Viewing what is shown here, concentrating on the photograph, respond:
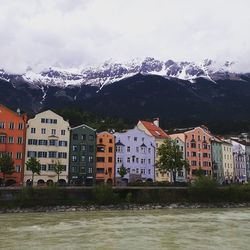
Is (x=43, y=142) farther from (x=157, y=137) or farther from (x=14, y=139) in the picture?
(x=157, y=137)

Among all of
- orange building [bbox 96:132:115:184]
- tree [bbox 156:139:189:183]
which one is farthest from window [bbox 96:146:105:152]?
tree [bbox 156:139:189:183]

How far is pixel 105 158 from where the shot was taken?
103562 mm

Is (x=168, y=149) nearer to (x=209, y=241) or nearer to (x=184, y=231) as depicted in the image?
(x=184, y=231)

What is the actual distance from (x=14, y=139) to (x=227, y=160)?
69.6m

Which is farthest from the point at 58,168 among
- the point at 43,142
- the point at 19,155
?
the point at 19,155

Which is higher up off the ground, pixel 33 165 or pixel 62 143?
pixel 62 143

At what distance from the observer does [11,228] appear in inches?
1704

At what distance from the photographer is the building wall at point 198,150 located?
120m

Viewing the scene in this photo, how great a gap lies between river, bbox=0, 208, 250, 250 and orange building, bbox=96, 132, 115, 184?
164ft

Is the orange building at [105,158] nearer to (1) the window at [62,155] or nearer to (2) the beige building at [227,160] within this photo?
(1) the window at [62,155]

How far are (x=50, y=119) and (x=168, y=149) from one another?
28080 millimetres

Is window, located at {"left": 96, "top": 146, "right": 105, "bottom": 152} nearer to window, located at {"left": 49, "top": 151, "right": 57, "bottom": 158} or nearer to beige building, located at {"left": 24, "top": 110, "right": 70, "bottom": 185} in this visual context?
beige building, located at {"left": 24, "top": 110, "right": 70, "bottom": 185}

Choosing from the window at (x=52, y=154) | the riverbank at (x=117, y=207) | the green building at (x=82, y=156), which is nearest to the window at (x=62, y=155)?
the window at (x=52, y=154)

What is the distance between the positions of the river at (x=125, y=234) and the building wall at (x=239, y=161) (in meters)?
87.7
